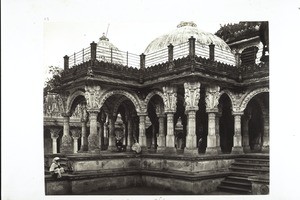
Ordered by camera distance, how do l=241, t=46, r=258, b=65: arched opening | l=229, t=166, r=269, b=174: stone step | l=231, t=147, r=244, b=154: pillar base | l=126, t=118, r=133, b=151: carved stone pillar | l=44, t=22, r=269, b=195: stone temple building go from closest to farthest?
l=229, t=166, r=269, b=174: stone step
l=44, t=22, r=269, b=195: stone temple building
l=231, t=147, r=244, b=154: pillar base
l=126, t=118, r=133, b=151: carved stone pillar
l=241, t=46, r=258, b=65: arched opening

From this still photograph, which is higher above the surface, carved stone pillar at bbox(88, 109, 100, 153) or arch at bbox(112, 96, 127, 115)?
arch at bbox(112, 96, 127, 115)

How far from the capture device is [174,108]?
566 inches

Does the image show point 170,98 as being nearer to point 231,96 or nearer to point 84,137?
point 231,96

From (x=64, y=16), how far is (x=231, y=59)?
863 centimetres

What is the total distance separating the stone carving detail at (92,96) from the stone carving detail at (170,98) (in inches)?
101

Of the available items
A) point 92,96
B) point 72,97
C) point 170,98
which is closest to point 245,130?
point 170,98

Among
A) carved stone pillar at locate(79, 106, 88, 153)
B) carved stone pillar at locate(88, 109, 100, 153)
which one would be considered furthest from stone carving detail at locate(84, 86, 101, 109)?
carved stone pillar at locate(79, 106, 88, 153)

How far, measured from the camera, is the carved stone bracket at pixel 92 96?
13.9m

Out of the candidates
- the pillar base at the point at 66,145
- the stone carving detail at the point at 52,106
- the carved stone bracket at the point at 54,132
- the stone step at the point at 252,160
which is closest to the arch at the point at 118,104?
the pillar base at the point at 66,145

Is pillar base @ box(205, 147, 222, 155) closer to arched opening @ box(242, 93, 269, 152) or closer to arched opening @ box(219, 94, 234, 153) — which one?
arched opening @ box(242, 93, 269, 152)

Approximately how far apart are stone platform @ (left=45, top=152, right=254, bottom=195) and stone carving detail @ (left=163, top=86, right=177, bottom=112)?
1.82 m

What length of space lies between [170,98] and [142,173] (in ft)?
10.1

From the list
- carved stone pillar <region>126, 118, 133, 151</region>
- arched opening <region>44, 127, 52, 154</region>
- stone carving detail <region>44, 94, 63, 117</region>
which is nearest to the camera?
carved stone pillar <region>126, 118, 133, 151</region>

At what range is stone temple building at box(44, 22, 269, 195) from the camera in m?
13.1
